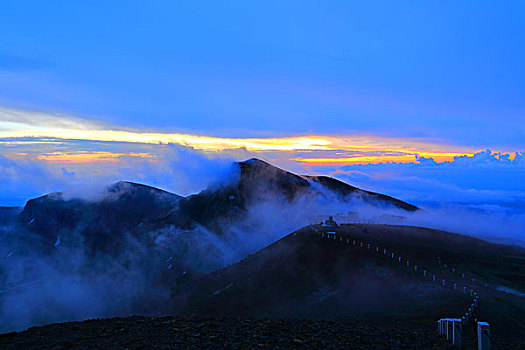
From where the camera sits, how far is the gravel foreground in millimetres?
14312

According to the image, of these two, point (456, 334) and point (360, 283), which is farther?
point (360, 283)

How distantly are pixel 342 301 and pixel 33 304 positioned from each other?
131074 millimetres

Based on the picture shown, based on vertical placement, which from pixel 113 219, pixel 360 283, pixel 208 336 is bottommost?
pixel 113 219

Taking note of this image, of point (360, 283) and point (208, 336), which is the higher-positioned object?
point (208, 336)

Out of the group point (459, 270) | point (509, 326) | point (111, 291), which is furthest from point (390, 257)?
point (111, 291)

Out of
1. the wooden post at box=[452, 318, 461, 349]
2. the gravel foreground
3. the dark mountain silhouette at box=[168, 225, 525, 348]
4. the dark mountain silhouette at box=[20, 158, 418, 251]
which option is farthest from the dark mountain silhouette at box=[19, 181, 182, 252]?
the wooden post at box=[452, 318, 461, 349]

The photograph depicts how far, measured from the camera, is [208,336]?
1536cm

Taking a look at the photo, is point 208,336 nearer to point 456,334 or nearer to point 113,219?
point 456,334

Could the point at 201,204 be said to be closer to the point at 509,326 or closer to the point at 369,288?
the point at 369,288

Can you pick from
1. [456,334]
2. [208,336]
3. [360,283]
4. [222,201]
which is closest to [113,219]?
[222,201]

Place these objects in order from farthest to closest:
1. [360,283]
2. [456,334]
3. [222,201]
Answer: [222,201] → [360,283] → [456,334]

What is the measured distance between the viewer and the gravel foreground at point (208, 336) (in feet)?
47.0

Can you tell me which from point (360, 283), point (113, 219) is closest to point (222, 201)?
point (113, 219)

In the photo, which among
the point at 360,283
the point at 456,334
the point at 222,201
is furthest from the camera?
the point at 222,201
